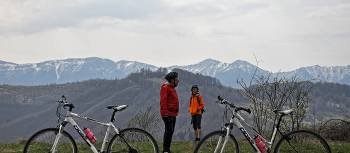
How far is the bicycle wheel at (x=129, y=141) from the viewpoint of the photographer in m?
9.66

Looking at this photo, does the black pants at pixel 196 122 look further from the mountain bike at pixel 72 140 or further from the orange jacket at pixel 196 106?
the mountain bike at pixel 72 140

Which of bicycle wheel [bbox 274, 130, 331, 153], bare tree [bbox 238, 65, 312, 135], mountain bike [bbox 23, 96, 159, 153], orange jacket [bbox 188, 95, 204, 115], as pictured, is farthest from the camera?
bare tree [bbox 238, 65, 312, 135]

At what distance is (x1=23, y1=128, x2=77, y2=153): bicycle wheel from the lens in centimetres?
959

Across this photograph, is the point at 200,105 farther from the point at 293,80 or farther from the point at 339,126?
the point at 339,126

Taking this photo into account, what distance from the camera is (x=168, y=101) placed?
454 inches

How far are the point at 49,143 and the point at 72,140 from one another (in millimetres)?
521

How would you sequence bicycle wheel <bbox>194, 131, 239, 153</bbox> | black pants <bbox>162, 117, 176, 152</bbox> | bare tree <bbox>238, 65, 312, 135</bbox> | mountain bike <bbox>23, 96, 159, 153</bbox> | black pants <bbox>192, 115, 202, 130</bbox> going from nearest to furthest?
bicycle wheel <bbox>194, 131, 239, 153</bbox> → mountain bike <bbox>23, 96, 159, 153</bbox> → black pants <bbox>162, 117, 176, 152</bbox> → black pants <bbox>192, 115, 202, 130</bbox> → bare tree <bbox>238, 65, 312, 135</bbox>

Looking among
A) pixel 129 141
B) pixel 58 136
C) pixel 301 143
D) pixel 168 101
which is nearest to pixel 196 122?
pixel 168 101

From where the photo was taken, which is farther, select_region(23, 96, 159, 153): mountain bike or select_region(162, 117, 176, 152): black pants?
select_region(162, 117, 176, 152): black pants

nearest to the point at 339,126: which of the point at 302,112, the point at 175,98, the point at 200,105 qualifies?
the point at 302,112

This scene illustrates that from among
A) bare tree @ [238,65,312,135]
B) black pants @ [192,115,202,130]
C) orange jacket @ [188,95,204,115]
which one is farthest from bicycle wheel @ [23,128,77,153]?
bare tree @ [238,65,312,135]

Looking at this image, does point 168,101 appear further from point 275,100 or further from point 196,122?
point 275,100

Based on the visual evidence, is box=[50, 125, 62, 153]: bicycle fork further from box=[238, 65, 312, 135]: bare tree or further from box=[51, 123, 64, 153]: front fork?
box=[238, 65, 312, 135]: bare tree

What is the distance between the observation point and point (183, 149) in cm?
1567
